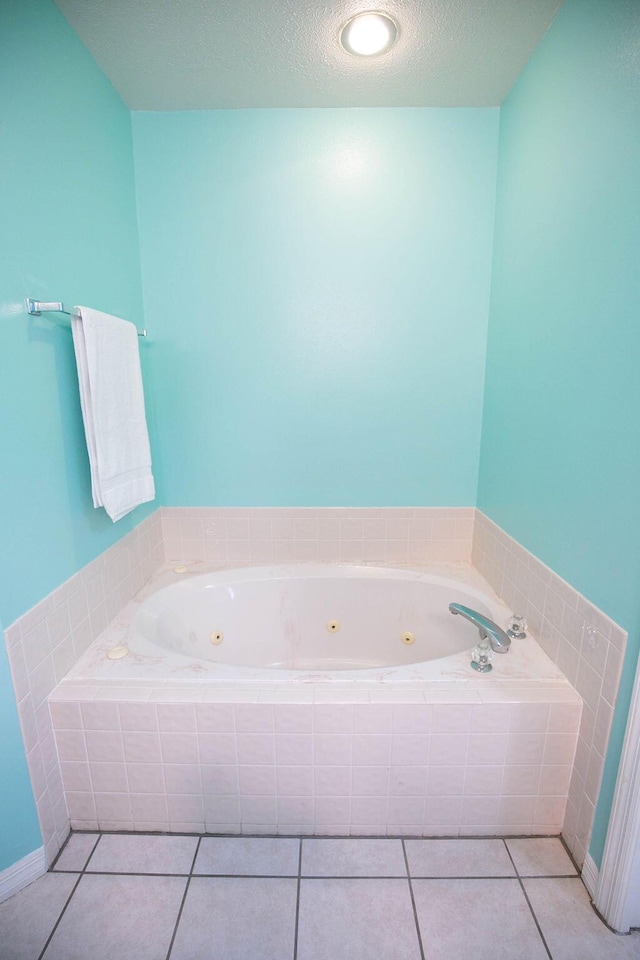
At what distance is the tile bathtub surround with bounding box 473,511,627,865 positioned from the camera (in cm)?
107

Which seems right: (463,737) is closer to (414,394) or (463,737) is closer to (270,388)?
(414,394)

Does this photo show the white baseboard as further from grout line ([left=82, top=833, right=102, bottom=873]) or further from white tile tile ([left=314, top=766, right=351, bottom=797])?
white tile tile ([left=314, top=766, right=351, bottom=797])

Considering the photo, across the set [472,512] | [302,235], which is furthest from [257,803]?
[302,235]

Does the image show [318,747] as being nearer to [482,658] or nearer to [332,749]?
[332,749]

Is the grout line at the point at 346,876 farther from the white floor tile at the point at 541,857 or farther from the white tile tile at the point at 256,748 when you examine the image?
the white tile tile at the point at 256,748

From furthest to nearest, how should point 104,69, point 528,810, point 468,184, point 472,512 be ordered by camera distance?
point 472,512
point 468,184
point 104,69
point 528,810

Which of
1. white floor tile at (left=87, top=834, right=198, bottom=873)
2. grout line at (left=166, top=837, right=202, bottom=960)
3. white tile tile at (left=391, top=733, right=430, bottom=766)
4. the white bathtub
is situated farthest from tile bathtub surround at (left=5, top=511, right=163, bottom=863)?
white tile tile at (left=391, top=733, right=430, bottom=766)

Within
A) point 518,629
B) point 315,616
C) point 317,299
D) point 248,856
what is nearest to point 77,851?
point 248,856

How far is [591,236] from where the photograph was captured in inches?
45.2

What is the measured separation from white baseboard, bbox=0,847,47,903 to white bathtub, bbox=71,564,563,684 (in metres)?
0.68

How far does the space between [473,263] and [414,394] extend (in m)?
0.61

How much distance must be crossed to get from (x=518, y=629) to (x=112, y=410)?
1606mm

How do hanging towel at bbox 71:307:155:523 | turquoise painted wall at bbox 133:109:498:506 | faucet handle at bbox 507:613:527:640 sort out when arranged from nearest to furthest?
hanging towel at bbox 71:307:155:523
faucet handle at bbox 507:613:527:640
turquoise painted wall at bbox 133:109:498:506

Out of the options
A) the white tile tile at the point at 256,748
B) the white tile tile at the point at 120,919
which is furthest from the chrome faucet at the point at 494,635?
the white tile tile at the point at 120,919
